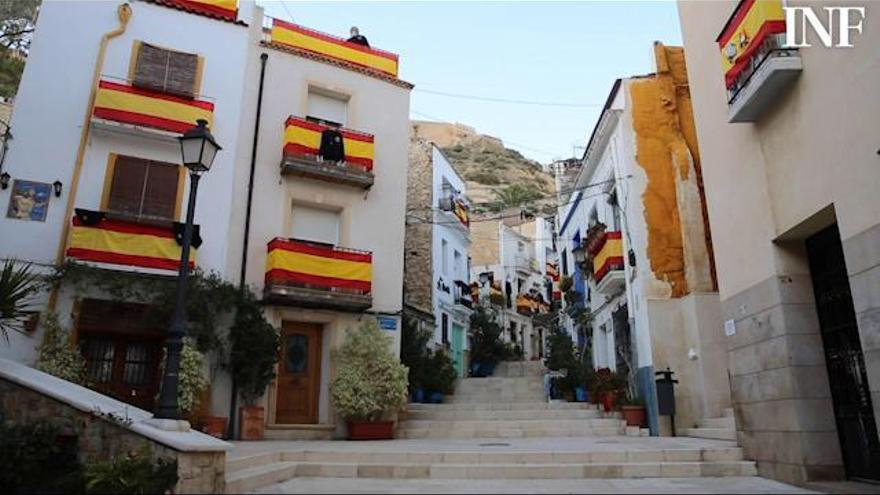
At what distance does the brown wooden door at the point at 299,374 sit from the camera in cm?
1253

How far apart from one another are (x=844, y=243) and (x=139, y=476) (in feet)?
24.8

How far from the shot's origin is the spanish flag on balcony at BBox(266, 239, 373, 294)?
12398 mm

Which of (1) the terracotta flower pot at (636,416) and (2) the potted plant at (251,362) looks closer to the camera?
(2) the potted plant at (251,362)

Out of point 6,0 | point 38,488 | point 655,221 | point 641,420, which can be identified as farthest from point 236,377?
point 6,0

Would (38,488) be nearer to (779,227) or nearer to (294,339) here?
(294,339)

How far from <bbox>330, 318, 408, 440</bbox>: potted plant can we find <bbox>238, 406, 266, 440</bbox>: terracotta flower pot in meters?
1.49

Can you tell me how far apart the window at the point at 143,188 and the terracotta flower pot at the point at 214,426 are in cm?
426

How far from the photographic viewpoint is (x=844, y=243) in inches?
233

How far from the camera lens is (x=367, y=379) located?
40.0 feet

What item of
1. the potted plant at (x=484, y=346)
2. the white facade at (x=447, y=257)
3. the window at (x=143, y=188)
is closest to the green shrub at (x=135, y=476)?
the window at (x=143, y=188)

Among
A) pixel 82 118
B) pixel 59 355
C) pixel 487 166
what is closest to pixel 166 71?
pixel 82 118

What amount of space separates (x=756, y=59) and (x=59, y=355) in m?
11.7

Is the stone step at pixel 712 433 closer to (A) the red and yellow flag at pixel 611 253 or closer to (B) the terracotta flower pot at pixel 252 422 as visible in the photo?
(A) the red and yellow flag at pixel 611 253

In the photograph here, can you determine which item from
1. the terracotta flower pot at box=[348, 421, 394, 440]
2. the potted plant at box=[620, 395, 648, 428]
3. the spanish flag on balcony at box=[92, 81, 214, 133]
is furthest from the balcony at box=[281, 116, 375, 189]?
the potted plant at box=[620, 395, 648, 428]
